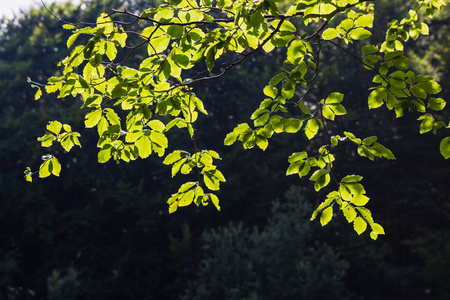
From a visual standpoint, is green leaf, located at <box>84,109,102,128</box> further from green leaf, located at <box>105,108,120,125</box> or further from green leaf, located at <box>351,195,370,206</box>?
green leaf, located at <box>351,195,370,206</box>

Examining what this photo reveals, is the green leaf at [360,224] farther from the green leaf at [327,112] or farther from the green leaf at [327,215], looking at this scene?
the green leaf at [327,112]

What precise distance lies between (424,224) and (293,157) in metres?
18.6

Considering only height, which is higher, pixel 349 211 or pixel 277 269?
pixel 349 211

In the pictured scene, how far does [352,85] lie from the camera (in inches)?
768

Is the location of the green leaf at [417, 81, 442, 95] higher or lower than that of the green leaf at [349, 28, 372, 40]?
lower

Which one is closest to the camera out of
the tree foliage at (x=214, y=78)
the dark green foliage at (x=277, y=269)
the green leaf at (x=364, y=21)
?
the tree foliage at (x=214, y=78)

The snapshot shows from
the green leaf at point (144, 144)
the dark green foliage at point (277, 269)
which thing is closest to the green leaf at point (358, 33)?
the green leaf at point (144, 144)

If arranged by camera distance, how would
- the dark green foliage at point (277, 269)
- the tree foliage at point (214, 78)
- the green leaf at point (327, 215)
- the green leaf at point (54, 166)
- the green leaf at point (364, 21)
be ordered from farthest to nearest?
the dark green foliage at point (277, 269), the green leaf at point (54, 166), the green leaf at point (327, 215), the green leaf at point (364, 21), the tree foliage at point (214, 78)

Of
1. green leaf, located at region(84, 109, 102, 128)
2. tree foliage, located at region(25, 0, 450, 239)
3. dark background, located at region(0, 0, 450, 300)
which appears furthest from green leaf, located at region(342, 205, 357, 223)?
dark background, located at region(0, 0, 450, 300)

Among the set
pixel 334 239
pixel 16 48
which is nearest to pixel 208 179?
pixel 334 239

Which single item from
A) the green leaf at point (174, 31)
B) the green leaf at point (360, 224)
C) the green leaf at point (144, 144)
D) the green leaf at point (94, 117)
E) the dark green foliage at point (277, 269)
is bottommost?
the dark green foliage at point (277, 269)

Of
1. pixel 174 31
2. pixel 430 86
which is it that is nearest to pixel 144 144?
pixel 174 31

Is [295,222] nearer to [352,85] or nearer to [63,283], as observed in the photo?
[63,283]

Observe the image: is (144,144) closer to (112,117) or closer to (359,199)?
(112,117)
